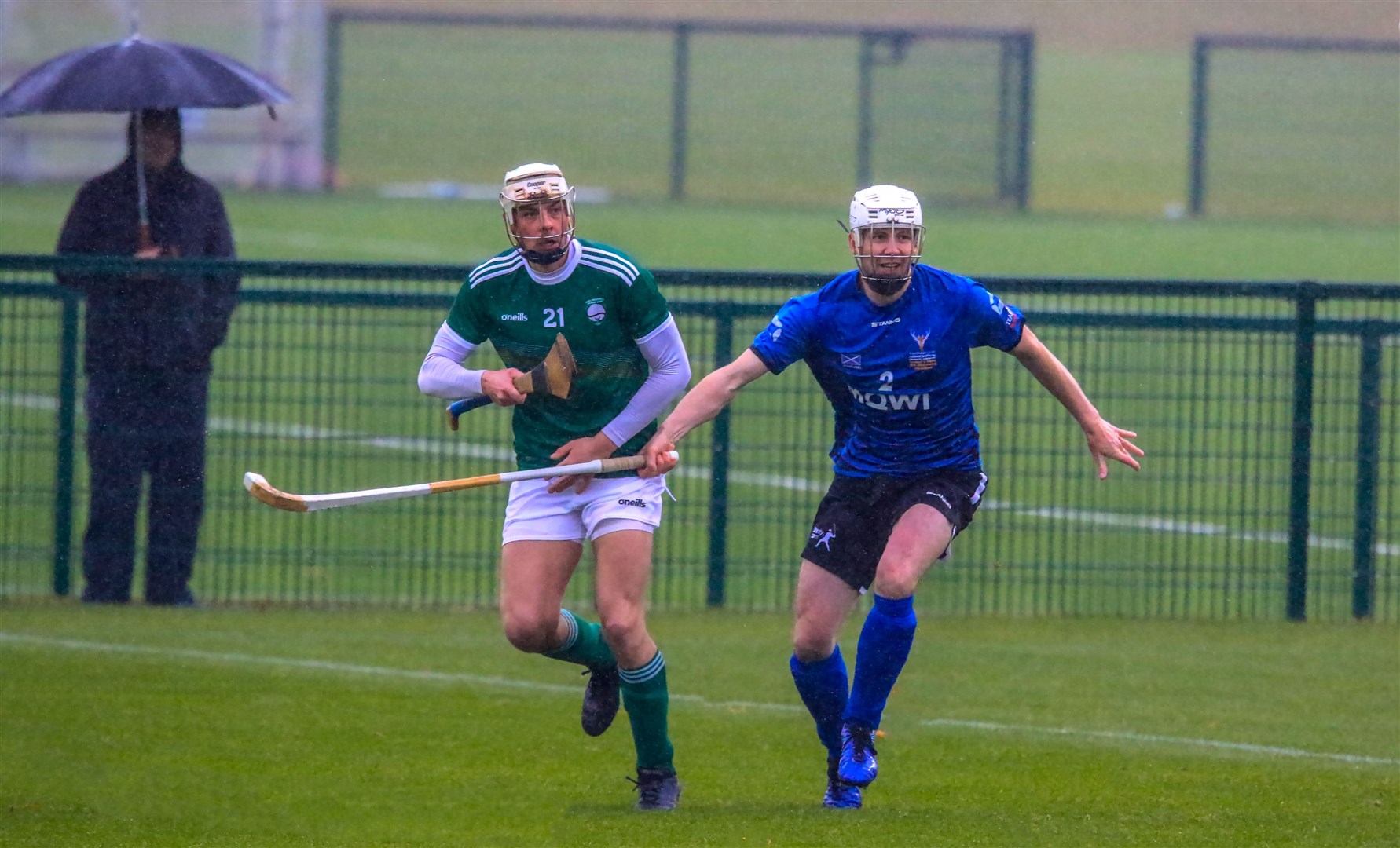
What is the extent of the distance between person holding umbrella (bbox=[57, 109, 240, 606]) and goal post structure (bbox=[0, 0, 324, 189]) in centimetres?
2127

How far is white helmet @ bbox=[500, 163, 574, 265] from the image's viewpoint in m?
6.76

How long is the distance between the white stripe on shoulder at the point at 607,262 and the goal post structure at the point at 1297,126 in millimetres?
31516

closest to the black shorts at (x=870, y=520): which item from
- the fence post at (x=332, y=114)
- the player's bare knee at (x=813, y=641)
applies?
the player's bare knee at (x=813, y=641)

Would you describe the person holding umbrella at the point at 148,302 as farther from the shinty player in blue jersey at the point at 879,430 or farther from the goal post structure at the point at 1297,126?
the goal post structure at the point at 1297,126

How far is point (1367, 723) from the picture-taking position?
8.27 metres

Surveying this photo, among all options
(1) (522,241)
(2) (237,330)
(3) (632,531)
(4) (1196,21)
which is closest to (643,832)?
(3) (632,531)

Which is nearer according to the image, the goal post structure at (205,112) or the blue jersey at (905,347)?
the blue jersey at (905,347)

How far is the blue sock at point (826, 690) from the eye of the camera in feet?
23.1

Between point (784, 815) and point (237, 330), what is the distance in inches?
185

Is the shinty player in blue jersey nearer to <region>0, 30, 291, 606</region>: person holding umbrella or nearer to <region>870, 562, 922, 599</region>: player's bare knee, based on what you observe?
<region>870, 562, 922, 599</region>: player's bare knee

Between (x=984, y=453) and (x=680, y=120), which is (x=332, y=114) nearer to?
(x=680, y=120)

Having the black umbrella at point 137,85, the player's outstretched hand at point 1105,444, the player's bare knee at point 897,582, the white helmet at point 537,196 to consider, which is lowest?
the player's bare knee at point 897,582

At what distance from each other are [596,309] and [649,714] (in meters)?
1.27

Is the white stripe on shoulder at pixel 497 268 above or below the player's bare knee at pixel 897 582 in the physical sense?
above
